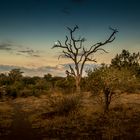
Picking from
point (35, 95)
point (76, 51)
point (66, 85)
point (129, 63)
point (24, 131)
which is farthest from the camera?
point (129, 63)

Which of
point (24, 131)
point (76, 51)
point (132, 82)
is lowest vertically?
point (24, 131)

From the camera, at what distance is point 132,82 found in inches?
919

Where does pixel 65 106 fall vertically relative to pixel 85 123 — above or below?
above

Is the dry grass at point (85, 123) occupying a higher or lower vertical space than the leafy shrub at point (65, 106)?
lower

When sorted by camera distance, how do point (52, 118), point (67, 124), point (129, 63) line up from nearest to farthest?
1. point (67, 124)
2. point (52, 118)
3. point (129, 63)

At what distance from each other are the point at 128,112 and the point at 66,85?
95.1 ft

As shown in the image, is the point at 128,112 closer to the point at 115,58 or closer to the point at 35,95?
the point at 35,95

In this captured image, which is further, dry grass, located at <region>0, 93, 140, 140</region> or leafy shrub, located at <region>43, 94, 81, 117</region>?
leafy shrub, located at <region>43, 94, 81, 117</region>

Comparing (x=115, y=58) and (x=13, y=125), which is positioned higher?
(x=115, y=58)

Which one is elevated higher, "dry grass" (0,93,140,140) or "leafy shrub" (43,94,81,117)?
"leafy shrub" (43,94,81,117)

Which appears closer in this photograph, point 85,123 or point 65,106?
point 85,123

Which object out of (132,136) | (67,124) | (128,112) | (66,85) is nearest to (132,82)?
(128,112)

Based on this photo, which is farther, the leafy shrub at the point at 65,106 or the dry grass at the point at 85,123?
the leafy shrub at the point at 65,106

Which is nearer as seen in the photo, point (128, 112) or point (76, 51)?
point (128, 112)
